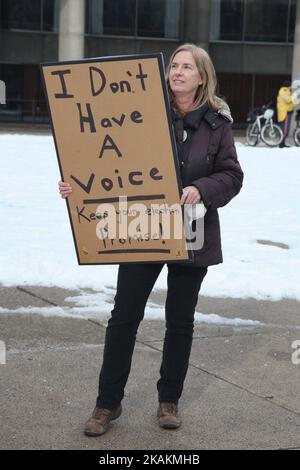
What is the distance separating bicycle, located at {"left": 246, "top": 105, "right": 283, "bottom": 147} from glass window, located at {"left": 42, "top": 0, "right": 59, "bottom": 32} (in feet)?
53.2

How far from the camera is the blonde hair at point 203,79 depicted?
14.2 feet

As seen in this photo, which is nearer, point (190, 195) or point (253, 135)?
point (190, 195)

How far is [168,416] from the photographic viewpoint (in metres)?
4.49

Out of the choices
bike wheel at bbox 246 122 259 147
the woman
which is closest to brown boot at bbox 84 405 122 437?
the woman

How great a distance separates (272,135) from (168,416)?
20.5 m

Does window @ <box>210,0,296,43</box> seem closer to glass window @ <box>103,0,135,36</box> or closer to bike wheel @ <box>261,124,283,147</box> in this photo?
glass window @ <box>103,0,135,36</box>

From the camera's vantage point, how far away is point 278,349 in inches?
235

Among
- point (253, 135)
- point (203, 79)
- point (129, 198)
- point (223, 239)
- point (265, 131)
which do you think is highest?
point (203, 79)

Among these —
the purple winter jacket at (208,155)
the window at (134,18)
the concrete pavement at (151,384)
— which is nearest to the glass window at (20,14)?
the window at (134,18)

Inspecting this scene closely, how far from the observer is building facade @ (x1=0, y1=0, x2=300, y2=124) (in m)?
38.3

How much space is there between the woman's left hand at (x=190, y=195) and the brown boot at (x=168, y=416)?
108 centimetres

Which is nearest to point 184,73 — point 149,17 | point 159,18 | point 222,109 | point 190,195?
point 222,109

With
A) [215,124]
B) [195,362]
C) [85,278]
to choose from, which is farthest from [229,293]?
[215,124]

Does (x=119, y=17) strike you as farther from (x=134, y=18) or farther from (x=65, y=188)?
(x=65, y=188)
